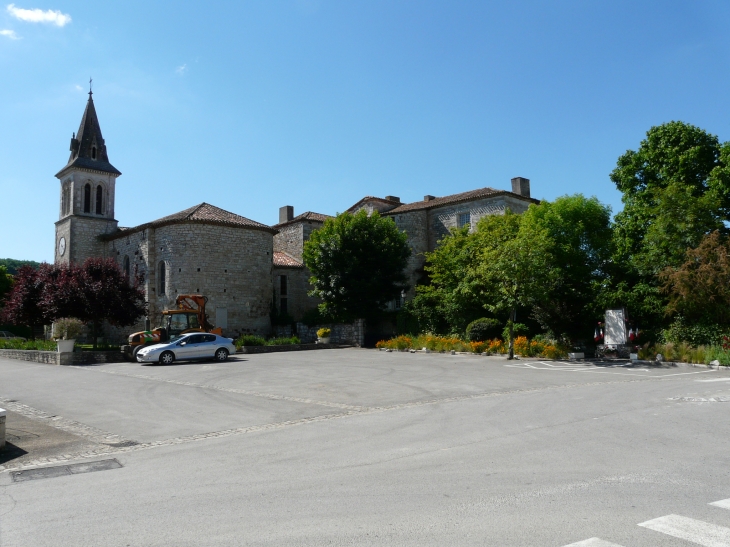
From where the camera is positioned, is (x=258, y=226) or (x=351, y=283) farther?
(x=258, y=226)

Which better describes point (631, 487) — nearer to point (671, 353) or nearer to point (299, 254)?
point (671, 353)

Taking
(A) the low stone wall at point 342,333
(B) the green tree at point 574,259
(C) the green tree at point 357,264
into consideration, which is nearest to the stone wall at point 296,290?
(A) the low stone wall at point 342,333

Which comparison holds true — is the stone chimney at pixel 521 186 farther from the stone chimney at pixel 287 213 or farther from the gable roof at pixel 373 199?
the stone chimney at pixel 287 213

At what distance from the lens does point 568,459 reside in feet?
22.7

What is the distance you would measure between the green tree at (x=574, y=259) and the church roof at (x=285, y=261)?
19487 millimetres

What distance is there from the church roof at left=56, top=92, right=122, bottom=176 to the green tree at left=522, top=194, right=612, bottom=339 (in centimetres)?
3478

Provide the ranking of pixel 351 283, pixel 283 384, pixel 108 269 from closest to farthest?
pixel 283 384
pixel 108 269
pixel 351 283

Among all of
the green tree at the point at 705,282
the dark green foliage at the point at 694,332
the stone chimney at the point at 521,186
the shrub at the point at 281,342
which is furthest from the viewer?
the stone chimney at the point at 521,186

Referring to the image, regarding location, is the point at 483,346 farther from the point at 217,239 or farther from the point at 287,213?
the point at 287,213

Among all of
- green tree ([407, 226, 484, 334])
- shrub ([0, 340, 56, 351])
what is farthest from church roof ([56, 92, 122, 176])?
green tree ([407, 226, 484, 334])

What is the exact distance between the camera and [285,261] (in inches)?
1793

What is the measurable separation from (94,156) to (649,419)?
4863 centimetres

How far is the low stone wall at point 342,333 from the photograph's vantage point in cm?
3672

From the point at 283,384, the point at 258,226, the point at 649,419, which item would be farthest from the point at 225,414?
the point at 258,226
